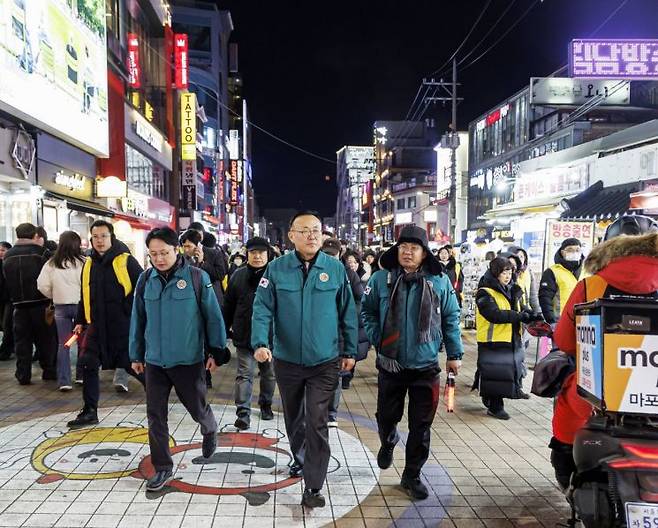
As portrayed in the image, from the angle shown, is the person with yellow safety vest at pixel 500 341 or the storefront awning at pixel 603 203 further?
the storefront awning at pixel 603 203

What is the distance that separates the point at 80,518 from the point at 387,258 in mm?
2927

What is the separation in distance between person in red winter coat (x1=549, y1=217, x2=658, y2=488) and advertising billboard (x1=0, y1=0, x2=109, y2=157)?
1116cm

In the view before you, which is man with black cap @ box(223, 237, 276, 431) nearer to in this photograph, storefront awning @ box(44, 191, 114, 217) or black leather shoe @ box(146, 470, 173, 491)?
black leather shoe @ box(146, 470, 173, 491)

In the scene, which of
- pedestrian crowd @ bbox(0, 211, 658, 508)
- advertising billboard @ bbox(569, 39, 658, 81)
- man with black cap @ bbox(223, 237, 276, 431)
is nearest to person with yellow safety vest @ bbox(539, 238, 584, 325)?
pedestrian crowd @ bbox(0, 211, 658, 508)

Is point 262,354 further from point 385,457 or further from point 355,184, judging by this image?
point 355,184

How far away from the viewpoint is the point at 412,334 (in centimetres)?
434

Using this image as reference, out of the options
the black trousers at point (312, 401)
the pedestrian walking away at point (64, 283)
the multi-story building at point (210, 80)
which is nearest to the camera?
the black trousers at point (312, 401)

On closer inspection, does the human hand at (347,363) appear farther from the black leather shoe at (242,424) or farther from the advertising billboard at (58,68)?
the advertising billboard at (58,68)

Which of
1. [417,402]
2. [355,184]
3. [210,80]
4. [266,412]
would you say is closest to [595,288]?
[417,402]

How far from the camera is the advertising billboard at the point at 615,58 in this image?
1708 cm

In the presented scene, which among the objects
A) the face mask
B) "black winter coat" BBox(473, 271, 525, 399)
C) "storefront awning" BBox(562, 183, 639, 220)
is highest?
"storefront awning" BBox(562, 183, 639, 220)

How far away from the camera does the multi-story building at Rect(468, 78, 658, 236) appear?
18969mm

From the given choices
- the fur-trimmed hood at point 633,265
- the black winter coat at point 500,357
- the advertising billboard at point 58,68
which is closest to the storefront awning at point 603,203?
the black winter coat at point 500,357

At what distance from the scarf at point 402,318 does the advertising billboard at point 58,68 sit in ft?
32.1
